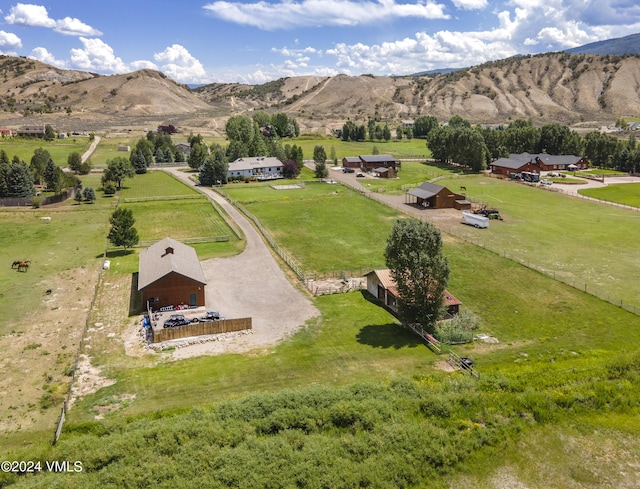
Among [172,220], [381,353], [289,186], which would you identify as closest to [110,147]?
[289,186]

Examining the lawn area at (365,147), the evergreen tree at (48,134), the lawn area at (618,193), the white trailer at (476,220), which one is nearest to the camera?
the white trailer at (476,220)

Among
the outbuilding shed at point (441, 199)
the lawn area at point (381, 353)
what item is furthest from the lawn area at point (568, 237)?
the outbuilding shed at point (441, 199)

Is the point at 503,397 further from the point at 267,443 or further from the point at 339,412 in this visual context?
the point at 267,443

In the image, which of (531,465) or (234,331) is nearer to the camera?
(531,465)

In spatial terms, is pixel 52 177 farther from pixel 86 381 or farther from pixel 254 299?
pixel 86 381

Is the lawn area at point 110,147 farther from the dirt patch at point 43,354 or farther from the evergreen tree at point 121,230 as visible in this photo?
the dirt patch at point 43,354

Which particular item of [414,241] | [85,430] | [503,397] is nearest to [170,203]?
[414,241]

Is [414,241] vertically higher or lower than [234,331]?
higher
